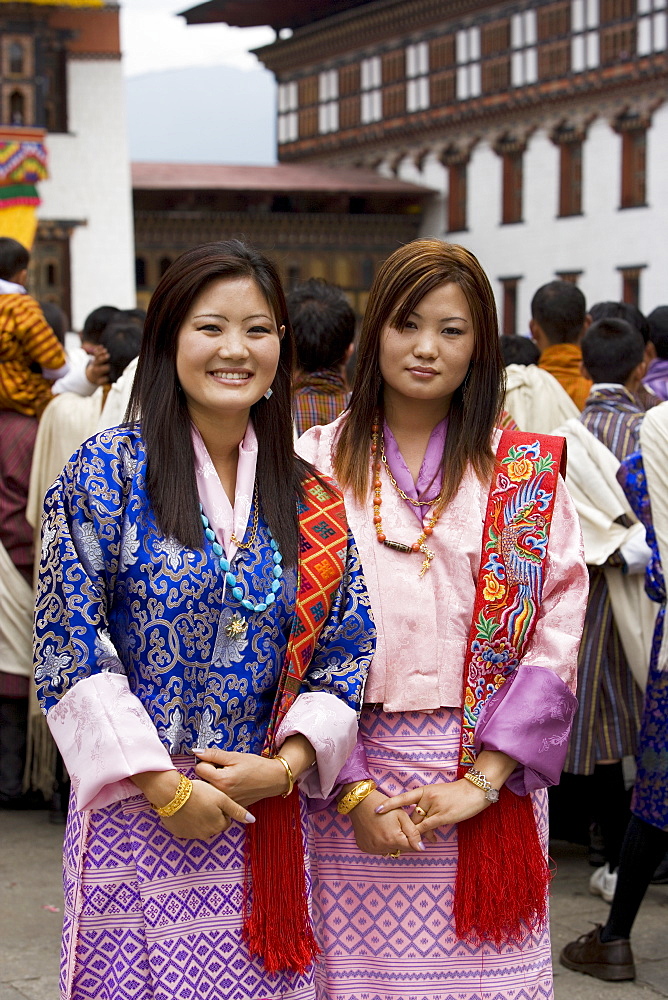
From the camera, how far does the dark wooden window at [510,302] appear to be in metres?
24.3

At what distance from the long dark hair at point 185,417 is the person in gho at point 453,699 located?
260mm

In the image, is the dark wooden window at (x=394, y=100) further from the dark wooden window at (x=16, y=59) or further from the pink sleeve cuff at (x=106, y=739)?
the pink sleeve cuff at (x=106, y=739)

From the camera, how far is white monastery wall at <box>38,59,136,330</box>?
1952 centimetres

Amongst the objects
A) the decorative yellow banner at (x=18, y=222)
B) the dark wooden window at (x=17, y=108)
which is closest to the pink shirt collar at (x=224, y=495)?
the decorative yellow banner at (x=18, y=222)

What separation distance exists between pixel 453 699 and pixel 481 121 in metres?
23.6

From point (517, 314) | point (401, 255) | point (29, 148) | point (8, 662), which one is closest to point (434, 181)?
point (517, 314)

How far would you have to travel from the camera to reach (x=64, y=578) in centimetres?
201

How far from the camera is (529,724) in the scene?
7.52ft

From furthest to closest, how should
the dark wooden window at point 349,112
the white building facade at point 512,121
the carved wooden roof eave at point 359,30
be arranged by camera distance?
the dark wooden window at point 349,112 < the carved wooden roof eave at point 359,30 < the white building facade at point 512,121

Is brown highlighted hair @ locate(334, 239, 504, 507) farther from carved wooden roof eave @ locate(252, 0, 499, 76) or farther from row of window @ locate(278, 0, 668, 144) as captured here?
carved wooden roof eave @ locate(252, 0, 499, 76)

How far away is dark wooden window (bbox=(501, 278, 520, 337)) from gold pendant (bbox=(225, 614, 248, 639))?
22.5 metres

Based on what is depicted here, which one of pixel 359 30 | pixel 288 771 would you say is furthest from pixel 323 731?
pixel 359 30

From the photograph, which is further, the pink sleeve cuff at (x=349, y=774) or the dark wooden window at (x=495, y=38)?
the dark wooden window at (x=495, y=38)

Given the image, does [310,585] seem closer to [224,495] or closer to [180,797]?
[224,495]
